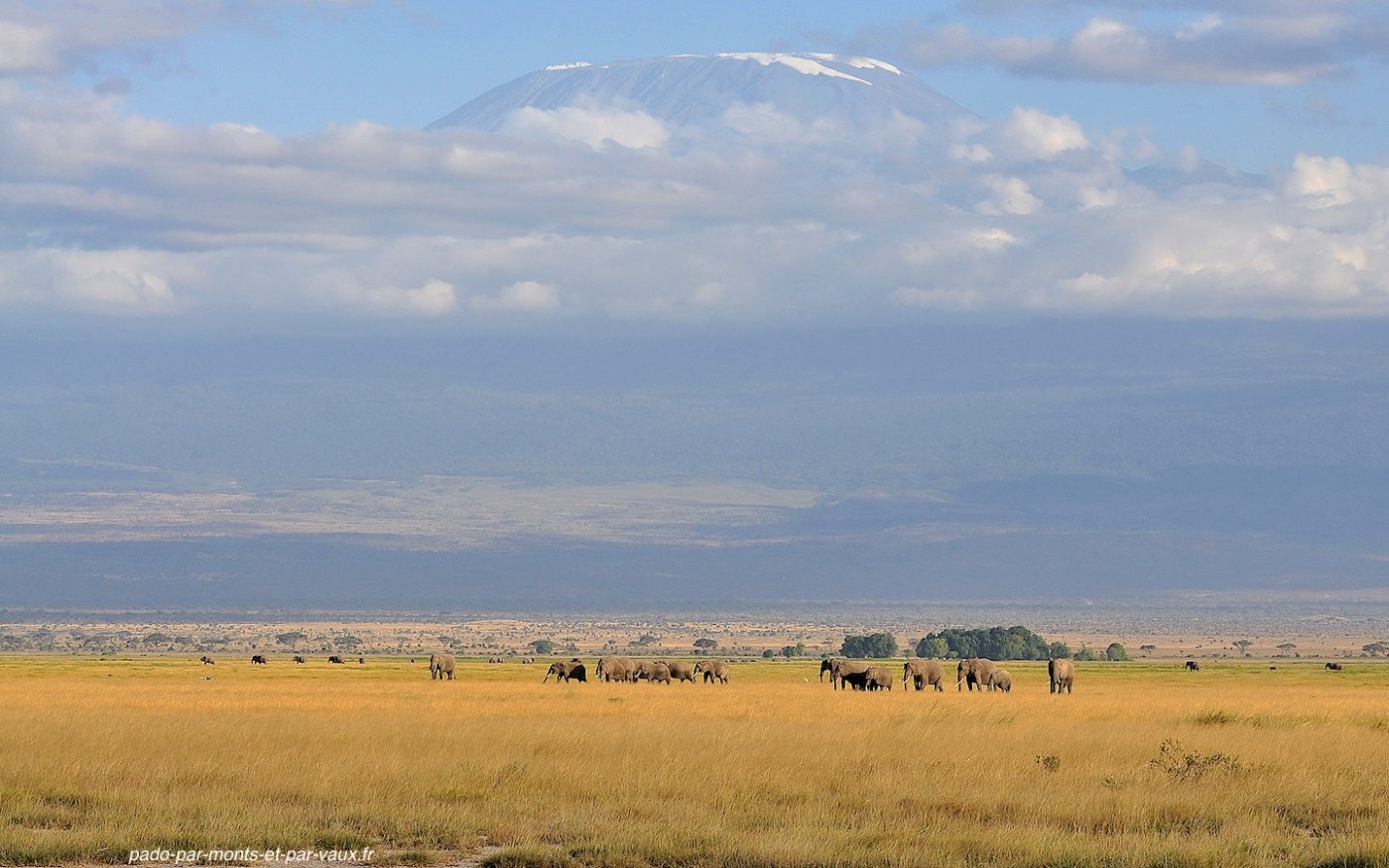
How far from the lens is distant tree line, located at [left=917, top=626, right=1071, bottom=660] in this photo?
14500 centimetres

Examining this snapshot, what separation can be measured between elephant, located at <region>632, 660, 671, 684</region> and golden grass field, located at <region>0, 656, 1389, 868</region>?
27.2 meters

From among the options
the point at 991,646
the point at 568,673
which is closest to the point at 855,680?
the point at 568,673

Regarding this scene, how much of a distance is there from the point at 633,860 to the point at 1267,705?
31.7 m

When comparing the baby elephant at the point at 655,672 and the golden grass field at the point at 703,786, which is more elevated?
the baby elephant at the point at 655,672

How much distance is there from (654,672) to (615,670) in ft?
4.42

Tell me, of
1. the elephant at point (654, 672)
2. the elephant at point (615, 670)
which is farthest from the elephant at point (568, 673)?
the elephant at point (654, 672)

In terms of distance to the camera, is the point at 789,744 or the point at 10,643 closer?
the point at 789,744

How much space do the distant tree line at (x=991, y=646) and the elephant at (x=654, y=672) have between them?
76.2 m

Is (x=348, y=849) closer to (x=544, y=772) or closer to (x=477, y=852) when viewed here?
(x=477, y=852)

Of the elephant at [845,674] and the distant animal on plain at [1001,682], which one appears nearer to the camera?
the distant animal on plain at [1001,682]

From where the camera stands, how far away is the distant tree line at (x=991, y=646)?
145m

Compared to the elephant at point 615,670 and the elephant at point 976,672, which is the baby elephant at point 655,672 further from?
the elephant at point 976,672

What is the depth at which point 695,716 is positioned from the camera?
3844cm

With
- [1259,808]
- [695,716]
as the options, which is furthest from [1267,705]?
[1259,808]
